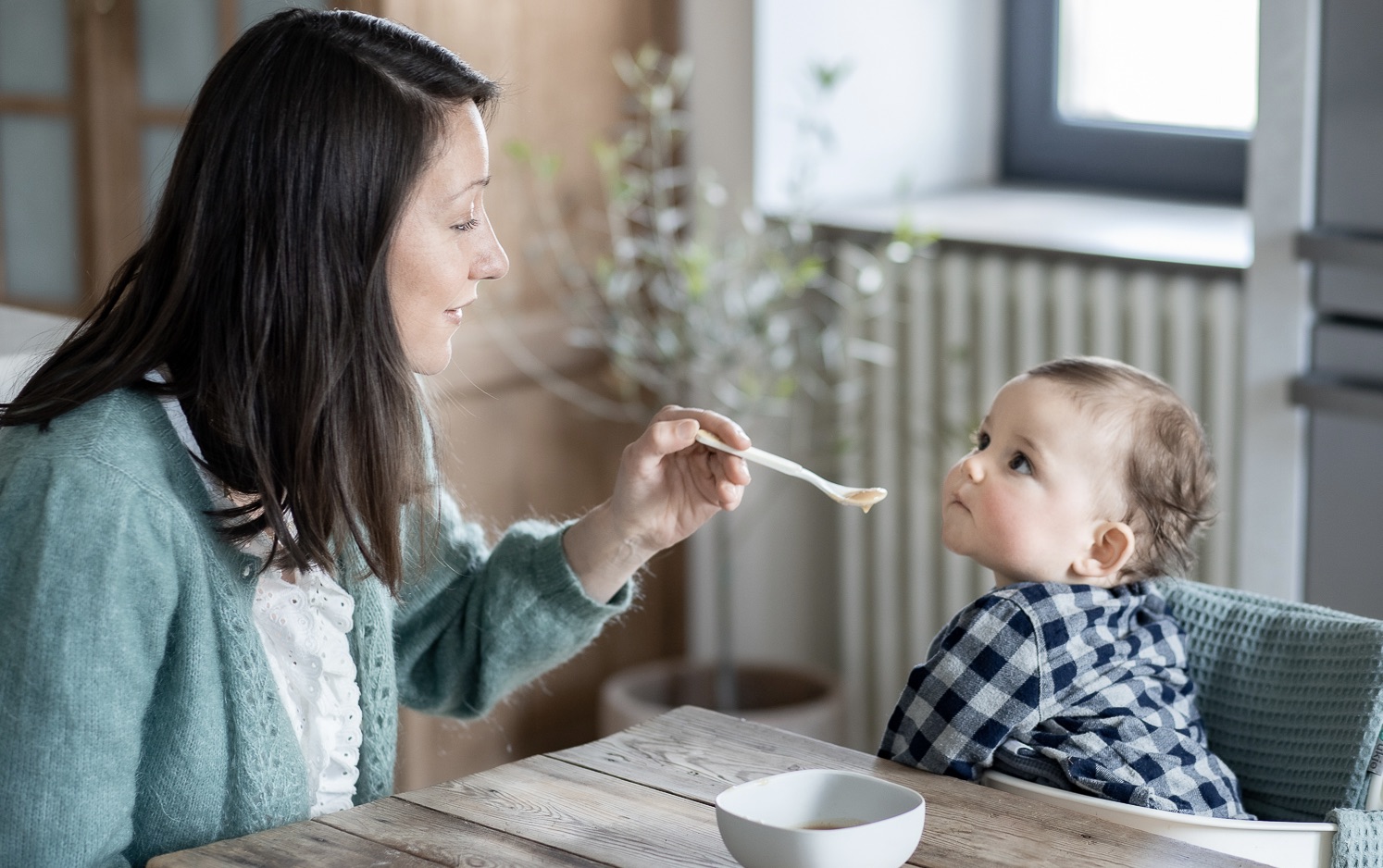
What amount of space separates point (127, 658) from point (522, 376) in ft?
5.28

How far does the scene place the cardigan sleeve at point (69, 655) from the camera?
42.8 inches

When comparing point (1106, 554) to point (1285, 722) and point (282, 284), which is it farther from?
point (282, 284)

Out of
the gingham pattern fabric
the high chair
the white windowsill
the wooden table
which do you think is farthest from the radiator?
the wooden table

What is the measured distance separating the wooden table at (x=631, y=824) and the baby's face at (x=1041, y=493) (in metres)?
0.22

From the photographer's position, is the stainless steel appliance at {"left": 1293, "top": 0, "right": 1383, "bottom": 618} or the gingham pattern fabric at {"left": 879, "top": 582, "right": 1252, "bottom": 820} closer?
the gingham pattern fabric at {"left": 879, "top": 582, "right": 1252, "bottom": 820}

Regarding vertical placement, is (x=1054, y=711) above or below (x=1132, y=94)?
below

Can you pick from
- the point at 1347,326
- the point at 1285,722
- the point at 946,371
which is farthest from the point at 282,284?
the point at 946,371

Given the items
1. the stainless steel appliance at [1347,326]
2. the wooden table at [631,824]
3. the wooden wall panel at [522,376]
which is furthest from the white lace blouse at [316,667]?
the stainless steel appliance at [1347,326]

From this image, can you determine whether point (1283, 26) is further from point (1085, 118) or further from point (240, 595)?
point (240, 595)

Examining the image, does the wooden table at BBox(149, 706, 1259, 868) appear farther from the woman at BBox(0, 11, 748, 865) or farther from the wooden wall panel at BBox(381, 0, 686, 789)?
the wooden wall panel at BBox(381, 0, 686, 789)

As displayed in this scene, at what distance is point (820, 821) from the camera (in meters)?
1.09

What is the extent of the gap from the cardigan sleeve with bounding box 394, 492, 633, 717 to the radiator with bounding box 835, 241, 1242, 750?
1.12 m

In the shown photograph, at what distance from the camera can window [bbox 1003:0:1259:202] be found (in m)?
2.62

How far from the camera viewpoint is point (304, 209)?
117 cm
